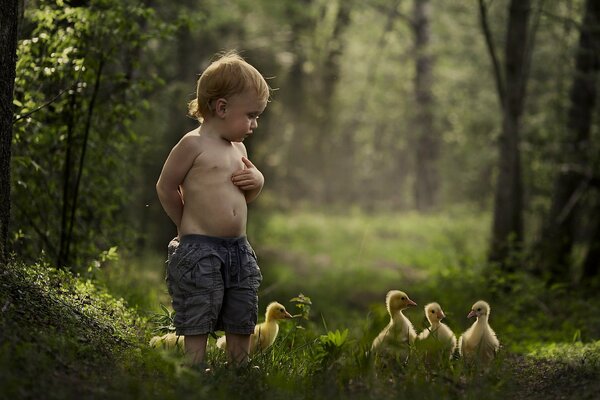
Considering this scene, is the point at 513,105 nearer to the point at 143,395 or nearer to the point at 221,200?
the point at 221,200

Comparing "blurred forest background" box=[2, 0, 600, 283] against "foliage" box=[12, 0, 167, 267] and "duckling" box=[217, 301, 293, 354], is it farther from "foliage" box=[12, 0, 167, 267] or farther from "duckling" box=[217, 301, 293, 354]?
"duckling" box=[217, 301, 293, 354]

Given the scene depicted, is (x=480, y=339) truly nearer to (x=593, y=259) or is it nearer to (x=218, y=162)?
(x=218, y=162)

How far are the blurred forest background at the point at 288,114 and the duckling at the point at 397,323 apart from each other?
261 cm

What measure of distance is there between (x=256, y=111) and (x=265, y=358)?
1572 mm

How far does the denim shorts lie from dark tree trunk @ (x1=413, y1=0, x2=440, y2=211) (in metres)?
26.8

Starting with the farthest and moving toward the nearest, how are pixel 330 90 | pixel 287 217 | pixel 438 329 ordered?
pixel 330 90 < pixel 287 217 < pixel 438 329

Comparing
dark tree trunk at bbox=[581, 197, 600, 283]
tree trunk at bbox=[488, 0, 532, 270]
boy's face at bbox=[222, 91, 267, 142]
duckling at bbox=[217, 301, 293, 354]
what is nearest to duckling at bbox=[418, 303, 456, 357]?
duckling at bbox=[217, 301, 293, 354]

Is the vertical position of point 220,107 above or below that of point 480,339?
above

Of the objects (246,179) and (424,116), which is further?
(424,116)

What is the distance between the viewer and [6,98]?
5.24 m

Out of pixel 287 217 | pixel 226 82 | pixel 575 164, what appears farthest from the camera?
pixel 287 217

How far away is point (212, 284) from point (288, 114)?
26589 mm

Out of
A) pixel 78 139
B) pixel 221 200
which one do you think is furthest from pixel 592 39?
pixel 221 200

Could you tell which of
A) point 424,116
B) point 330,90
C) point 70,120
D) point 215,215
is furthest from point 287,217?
point 215,215
